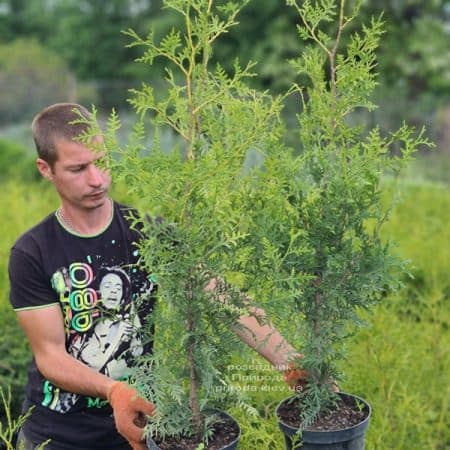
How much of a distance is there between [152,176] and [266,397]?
1.56 meters

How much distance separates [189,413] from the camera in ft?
6.10

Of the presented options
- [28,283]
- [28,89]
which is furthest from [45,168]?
[28,89]

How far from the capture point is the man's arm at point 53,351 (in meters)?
2.35

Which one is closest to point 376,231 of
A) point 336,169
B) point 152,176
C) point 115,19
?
point 336,169

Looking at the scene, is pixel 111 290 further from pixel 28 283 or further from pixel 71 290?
pixel 28 283

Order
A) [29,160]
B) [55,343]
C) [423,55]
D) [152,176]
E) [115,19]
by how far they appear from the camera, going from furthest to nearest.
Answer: [115,19], [423,55], [29,160], [55,343], [152,176]

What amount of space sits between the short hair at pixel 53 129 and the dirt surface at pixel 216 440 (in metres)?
1.11

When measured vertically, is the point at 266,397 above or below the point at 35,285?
below

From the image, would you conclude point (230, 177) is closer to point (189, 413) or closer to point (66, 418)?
point (189, 413)

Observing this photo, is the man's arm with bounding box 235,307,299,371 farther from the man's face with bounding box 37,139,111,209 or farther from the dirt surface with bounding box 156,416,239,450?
the man's face with bounding box 37,139,111,209

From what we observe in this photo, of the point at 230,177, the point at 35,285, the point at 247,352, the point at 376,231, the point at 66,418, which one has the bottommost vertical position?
the point at 66,418

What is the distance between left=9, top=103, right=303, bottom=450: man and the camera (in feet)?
8.08

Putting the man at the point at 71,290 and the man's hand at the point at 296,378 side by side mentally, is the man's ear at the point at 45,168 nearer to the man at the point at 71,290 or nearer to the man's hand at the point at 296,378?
the man at the point at 71,290

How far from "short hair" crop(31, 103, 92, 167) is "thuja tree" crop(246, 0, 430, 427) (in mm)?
887
